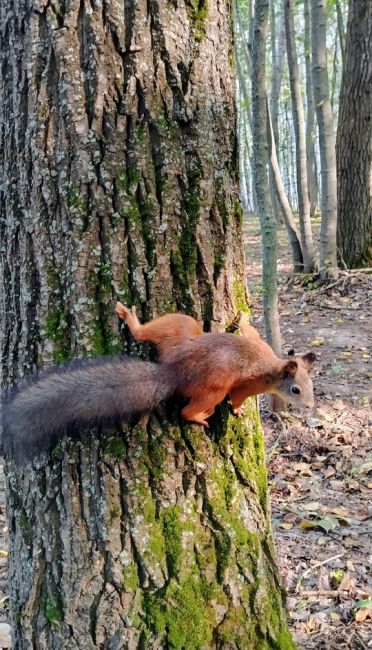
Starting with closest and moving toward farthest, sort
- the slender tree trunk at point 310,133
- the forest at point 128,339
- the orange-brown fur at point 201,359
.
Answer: the forest at point 128,339, the orange-brown fur at point 201,359, the slender tree trunk at point 310,133

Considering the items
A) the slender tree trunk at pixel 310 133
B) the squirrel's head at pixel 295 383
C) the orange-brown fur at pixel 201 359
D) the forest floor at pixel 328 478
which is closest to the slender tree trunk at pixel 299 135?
the forest floor at pixel 328 478

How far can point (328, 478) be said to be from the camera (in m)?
4.99

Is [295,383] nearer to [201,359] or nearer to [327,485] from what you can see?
[201,359]

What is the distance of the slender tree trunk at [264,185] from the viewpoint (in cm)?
565

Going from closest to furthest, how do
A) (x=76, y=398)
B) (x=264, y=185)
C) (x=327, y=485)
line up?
1. (x=76, y=398)
2. (x=327, y=485)
3. (x=264, y=185)

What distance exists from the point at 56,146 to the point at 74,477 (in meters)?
1.20

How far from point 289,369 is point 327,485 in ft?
6.82

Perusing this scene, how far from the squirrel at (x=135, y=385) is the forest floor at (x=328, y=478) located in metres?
1.43

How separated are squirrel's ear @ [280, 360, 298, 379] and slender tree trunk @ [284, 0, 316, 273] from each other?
6546mm

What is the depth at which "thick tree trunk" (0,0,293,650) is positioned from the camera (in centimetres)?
225

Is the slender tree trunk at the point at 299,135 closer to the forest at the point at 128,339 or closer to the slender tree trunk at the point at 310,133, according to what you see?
the forest at the point at 128,339

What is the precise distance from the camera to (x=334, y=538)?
4090mm

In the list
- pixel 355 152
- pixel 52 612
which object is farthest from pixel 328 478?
pixel 355 152

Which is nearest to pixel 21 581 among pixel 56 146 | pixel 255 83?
pixel 56 146
